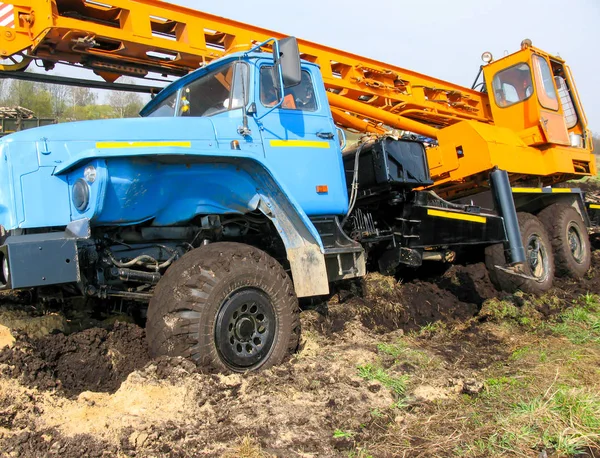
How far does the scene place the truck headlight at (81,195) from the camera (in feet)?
12.1

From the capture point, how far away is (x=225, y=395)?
11.8ft

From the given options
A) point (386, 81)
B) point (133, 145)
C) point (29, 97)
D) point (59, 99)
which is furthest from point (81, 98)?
point (133, 145)

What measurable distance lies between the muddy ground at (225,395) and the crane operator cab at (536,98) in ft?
13.8

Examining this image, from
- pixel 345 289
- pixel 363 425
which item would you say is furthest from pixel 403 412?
pixel 345 289

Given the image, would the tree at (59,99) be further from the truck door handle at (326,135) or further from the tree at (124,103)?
the truck door handle at (326,135)

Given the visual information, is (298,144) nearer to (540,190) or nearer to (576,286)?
Answer: (540,190)

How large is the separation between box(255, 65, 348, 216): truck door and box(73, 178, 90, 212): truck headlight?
5.12 ft

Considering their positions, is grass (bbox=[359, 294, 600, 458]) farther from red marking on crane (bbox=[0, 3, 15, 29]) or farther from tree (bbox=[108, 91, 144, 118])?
tree (bbox=[108, 91, 144, 118])

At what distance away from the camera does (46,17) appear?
15.6 ft

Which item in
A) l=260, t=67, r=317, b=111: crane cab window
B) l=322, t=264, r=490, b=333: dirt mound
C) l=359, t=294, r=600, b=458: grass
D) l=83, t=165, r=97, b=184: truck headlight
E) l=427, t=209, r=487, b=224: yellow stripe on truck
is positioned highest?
l=260, t=67, r=317, b=111: crane cab window

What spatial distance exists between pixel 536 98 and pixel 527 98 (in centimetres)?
16

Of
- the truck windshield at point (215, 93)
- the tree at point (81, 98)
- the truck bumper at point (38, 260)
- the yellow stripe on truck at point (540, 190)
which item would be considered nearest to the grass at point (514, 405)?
the truck bumper at point (38, 260)

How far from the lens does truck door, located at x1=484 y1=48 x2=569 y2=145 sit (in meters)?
8.09

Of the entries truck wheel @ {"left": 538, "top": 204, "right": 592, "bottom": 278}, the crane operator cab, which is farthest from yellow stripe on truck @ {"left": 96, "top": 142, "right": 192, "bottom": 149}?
truck wheel @ {"left": 538, "top": 204, "right": 592, "bottom": 278}
